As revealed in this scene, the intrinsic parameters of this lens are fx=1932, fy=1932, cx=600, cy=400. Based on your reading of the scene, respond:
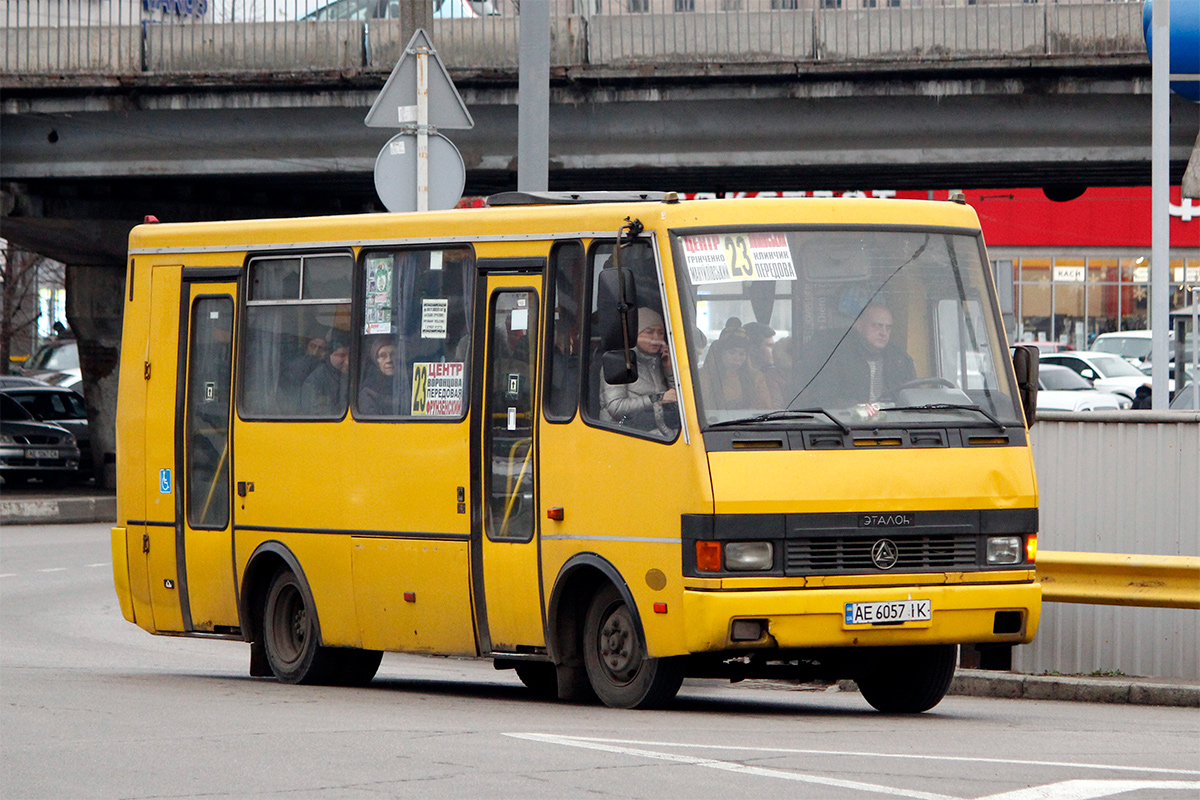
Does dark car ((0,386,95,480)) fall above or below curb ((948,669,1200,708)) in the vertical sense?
above

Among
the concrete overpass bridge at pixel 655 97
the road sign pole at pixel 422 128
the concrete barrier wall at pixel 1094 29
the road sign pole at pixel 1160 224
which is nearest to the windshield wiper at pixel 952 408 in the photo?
the road sign pole at pixel 1160 224

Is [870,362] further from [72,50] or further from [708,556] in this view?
[72,50]

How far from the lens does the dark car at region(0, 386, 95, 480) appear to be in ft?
108

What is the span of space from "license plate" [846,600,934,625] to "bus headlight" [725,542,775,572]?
1.48ft

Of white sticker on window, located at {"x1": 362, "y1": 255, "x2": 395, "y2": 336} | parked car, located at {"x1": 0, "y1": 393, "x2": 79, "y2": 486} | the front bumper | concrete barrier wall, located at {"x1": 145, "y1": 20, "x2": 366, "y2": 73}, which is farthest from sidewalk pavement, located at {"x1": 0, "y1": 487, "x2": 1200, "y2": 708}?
parked car, located at {"x1": 0, "y1": 393, "x2": 79, "y2": 486}

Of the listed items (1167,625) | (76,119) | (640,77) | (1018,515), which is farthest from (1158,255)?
(76,119)

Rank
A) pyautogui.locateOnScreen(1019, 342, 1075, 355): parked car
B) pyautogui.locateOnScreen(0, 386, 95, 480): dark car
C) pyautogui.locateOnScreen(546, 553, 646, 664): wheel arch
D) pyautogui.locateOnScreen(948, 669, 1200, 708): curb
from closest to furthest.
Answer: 1. pyautogui.locateOnScreen(546, 553, 646, 664): wheel arch
2. pyautogui.locateOnScreen(948, 669, 1200, 708): curb
3. pyautogui.locateOnScreen(0, 386, 95, 480): dark car
4. pyautogui.locateOnScreen(1019, 342, 1075, 355): parked car

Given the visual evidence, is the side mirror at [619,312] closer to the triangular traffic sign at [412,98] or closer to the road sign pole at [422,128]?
the road sign pole at [422,128]

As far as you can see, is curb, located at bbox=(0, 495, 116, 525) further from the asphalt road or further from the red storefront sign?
the red storefront sign

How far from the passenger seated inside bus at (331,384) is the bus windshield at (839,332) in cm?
278

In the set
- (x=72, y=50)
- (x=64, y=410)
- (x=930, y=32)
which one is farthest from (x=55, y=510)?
(x=930, y=32)

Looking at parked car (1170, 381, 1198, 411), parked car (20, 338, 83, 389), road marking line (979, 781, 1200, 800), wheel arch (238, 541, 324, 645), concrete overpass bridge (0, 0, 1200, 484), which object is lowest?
road marking line (979, 781, 1200, 800)

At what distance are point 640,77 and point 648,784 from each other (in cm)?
1743

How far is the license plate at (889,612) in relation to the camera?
9.08 m
